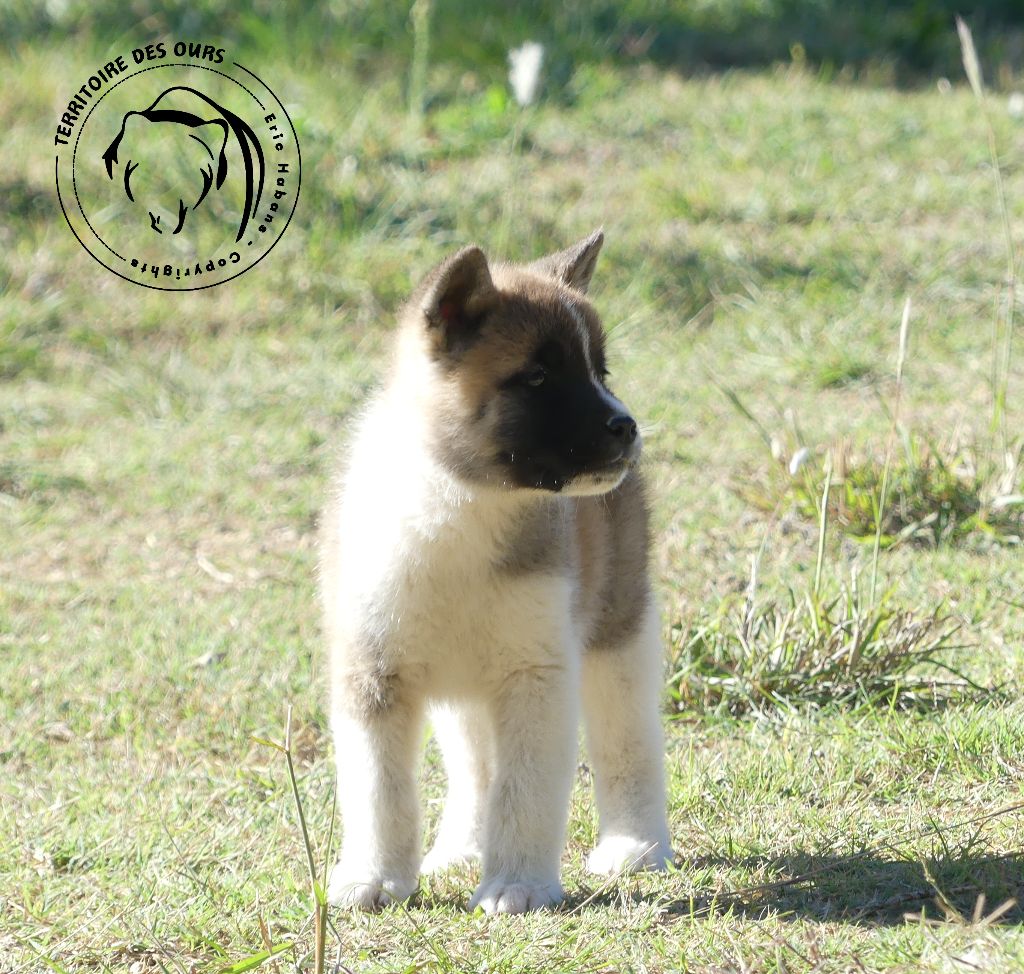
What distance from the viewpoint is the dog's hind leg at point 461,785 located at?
13.7ft

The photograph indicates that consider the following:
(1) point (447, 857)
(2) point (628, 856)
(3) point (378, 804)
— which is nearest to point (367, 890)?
(3) point (378, 804)

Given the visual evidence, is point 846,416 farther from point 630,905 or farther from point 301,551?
point 630,905

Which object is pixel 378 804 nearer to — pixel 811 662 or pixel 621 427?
pixel 621 427

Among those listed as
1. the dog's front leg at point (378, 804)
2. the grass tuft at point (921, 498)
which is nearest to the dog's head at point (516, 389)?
the dog's front leg at point (378, 804)

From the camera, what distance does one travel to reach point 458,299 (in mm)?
3799

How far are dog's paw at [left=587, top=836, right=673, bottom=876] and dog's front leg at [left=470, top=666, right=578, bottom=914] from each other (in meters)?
0.29

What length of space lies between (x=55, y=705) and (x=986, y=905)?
11.1ft

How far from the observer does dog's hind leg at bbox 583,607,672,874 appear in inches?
161

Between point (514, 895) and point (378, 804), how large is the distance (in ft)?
1.38

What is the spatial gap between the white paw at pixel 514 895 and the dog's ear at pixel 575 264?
1643mm

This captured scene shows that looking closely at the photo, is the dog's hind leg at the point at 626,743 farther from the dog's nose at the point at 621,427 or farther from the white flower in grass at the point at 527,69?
the white flower in grass at the point at 527,69

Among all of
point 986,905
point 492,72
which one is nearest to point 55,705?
point 986,905

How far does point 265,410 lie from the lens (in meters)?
7.97

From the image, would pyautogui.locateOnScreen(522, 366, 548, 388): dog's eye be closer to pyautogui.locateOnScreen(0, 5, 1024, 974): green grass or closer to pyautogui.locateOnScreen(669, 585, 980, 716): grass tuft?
pyautogui.locateOnScreen(0, 5, 1024, 974): green grass
